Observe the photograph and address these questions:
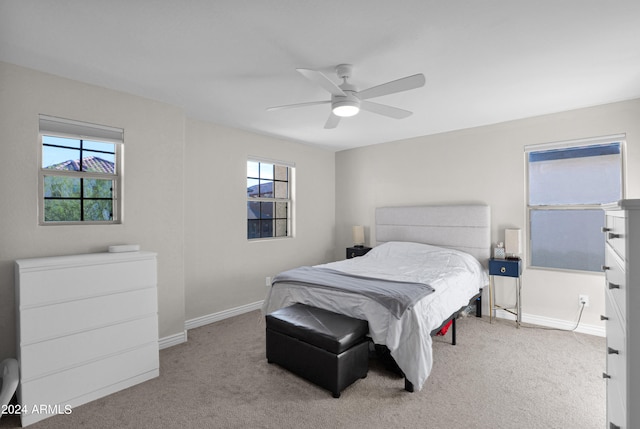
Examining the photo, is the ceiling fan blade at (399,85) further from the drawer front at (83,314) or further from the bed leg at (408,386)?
the drawer front at (83,314)

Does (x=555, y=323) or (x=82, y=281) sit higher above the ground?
(x=82, y=281)

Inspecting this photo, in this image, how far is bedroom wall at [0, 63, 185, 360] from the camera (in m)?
2.36

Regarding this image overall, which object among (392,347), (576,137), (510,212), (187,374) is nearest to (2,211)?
(187,374)

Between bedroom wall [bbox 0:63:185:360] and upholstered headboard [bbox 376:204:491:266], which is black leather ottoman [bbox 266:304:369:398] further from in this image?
upholstered headboard [bbox 376:204:491:266]

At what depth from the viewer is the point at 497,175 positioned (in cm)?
404

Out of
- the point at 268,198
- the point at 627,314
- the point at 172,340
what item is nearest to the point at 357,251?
the point at 268,198

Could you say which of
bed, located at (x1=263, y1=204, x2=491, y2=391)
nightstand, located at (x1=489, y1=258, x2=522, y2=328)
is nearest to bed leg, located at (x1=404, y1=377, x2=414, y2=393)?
bed, located at (x1=263, y1=204, x2=491, y2=391)

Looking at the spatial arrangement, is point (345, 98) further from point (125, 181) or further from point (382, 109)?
point (125, 181)

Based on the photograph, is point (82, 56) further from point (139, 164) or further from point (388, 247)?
point (388, 247)

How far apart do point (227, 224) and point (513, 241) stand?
139 inches

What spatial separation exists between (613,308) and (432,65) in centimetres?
195

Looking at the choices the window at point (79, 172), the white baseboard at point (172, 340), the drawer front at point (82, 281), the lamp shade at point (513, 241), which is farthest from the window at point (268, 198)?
the lamp shade at point (513, 241)

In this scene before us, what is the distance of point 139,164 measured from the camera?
10.0 ft

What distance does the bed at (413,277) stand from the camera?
2.32 m
